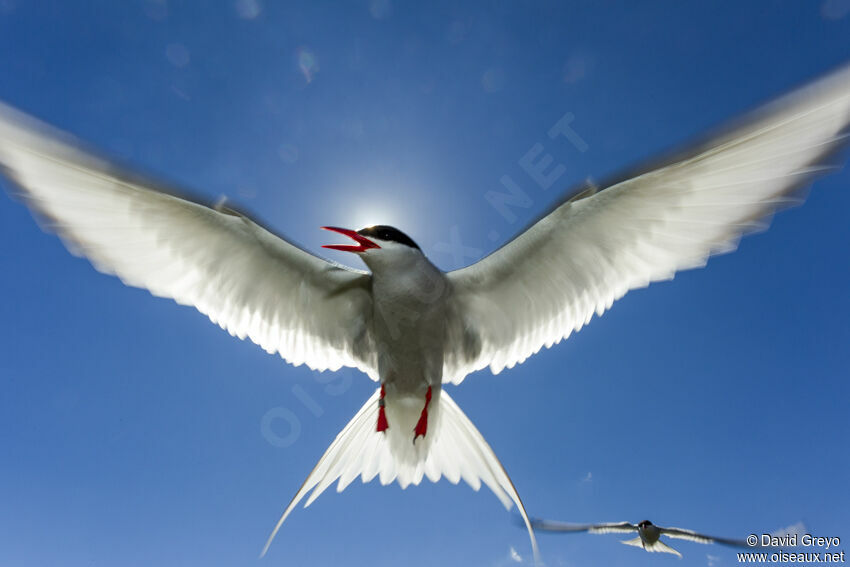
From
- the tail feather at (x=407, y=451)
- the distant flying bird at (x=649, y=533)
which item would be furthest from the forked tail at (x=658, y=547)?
the tail feather at (x=407, y=451)

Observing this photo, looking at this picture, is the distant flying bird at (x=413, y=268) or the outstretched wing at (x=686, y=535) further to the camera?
the outstretched wing at (x=686, y=535)

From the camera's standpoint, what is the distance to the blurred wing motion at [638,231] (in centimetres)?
304

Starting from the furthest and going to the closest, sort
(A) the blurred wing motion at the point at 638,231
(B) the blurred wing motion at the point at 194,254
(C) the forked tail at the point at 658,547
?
(C) the forked tail at the point at 658,547
(B) the blurred wing motion at the point at 194,254
(A) the blurred wing motion at the point at 638,231

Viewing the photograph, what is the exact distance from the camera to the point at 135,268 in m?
4.34

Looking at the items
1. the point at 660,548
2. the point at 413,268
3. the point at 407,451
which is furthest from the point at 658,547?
the point at 413,268

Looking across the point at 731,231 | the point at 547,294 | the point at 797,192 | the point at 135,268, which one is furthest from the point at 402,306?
the point at 797,192

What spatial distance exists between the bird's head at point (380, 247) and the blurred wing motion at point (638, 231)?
0.59 m

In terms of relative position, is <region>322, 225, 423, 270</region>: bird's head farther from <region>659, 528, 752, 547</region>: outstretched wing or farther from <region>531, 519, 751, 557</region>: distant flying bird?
<region>659, 528, 752, 547</region>: outstretched wing

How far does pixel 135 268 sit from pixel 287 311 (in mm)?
1445

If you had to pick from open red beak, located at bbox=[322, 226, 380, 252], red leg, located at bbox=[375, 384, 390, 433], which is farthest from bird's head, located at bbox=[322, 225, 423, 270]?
red leg, located at bbox=[375, 384, 390, 433]

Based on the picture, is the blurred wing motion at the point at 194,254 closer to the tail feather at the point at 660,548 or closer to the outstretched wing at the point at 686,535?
the outstretched wing at the point at 686,535

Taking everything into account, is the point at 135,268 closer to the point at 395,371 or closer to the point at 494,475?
the point at 395,371

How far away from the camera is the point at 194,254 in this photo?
4645mm

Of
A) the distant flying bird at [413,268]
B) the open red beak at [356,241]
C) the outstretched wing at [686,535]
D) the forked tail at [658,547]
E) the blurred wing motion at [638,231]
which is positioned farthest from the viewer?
A: the forked tail at [658,547]
